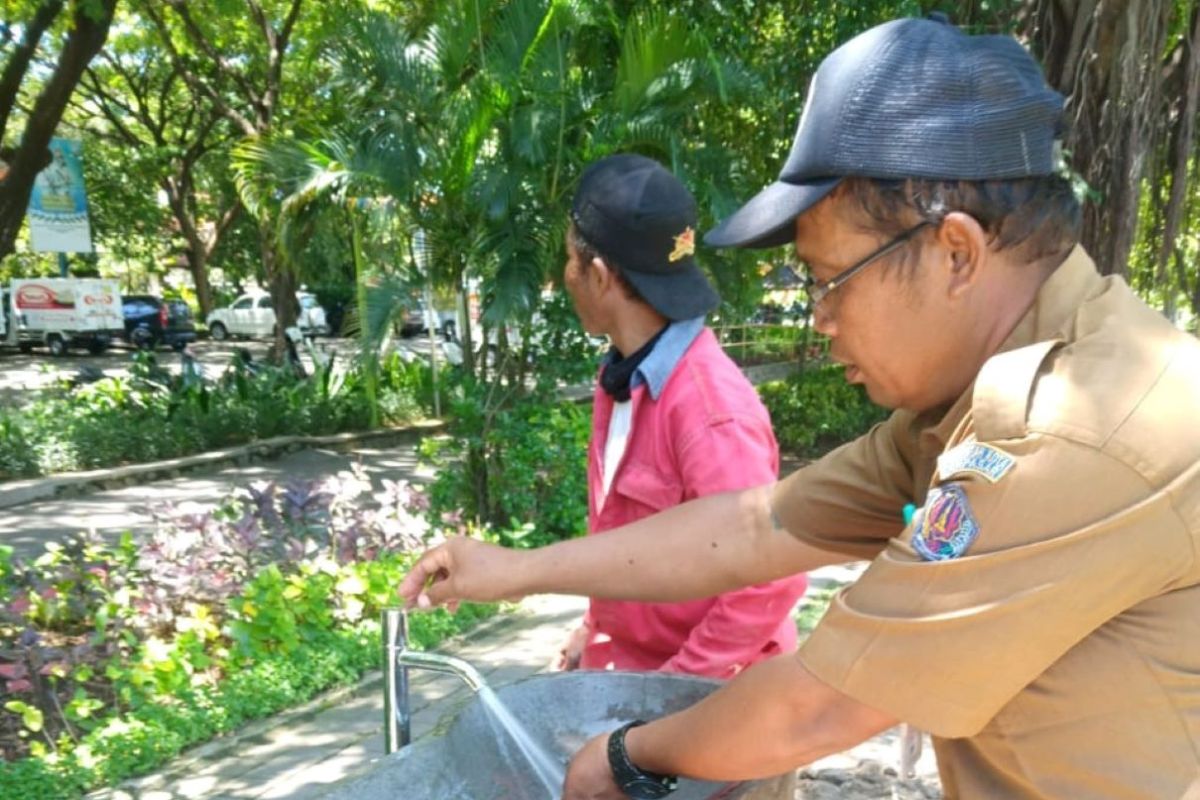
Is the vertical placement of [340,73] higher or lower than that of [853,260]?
higher

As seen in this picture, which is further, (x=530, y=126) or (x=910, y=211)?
(x=530, y=126)

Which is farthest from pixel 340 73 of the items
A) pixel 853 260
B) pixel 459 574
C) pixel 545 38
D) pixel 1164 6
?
pixel 853 260

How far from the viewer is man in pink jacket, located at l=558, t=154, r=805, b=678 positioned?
1.74m

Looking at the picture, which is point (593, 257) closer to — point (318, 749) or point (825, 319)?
point (825, 319)

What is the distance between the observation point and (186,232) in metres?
21.5

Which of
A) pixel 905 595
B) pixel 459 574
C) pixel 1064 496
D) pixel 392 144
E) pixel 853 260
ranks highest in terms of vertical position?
pixel 392 144

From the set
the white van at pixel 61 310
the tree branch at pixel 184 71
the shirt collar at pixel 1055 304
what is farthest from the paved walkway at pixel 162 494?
the white van at pixel 61 310

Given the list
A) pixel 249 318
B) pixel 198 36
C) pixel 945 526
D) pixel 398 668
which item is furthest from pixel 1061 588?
pixel 249 318

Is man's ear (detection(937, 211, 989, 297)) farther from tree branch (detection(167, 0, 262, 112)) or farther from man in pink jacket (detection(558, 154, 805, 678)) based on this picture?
tree branch (detection(167, 0, 262, 112))

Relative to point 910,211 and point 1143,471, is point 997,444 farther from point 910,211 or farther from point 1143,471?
point 910,211

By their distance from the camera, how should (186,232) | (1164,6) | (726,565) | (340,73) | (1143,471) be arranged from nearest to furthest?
(1143,471) → (726,565) → (1164,6) → (340,73) → (186,232)

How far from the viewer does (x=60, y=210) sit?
1412 cm

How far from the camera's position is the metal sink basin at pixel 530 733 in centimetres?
121

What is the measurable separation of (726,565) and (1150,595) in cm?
75
